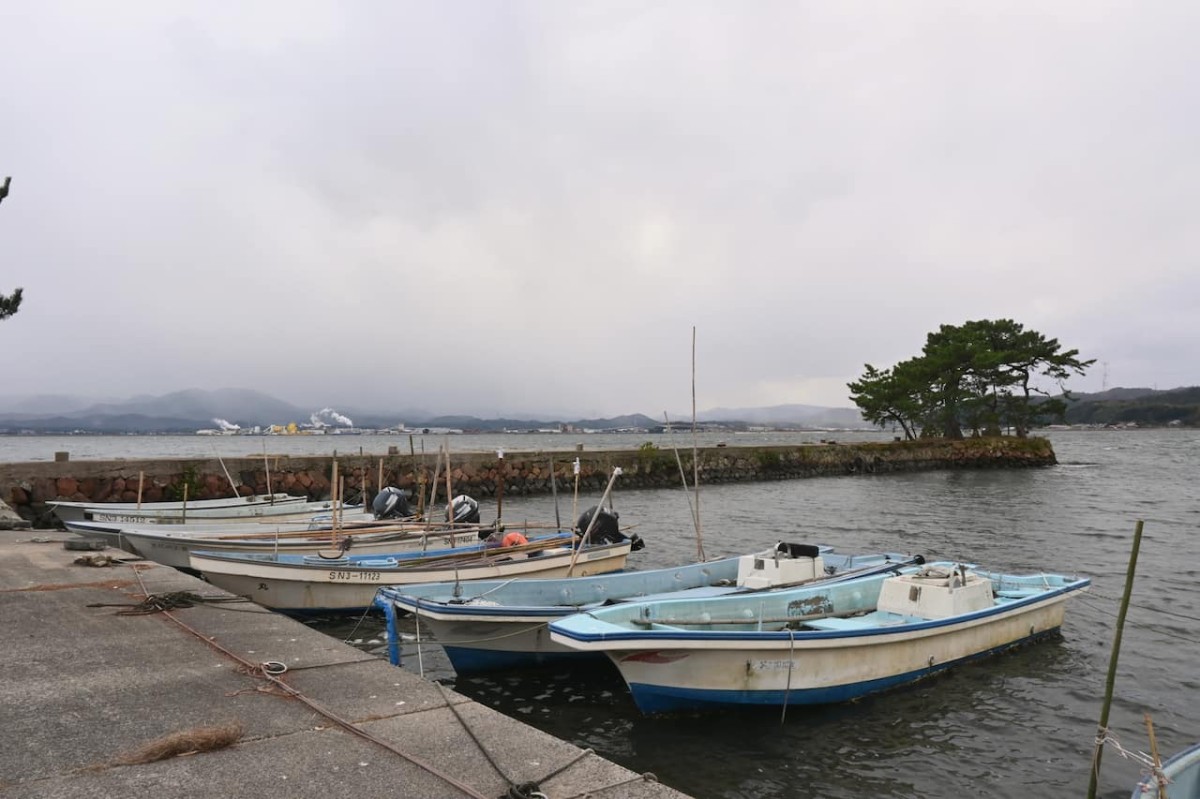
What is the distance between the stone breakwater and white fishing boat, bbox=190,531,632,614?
364 centimetres

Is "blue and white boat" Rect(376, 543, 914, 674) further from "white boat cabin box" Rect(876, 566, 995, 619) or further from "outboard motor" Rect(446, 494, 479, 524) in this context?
"outboard motor" Rect(446, 494, 479, 524)

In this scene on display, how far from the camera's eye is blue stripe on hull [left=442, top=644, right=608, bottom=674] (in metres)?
9.91

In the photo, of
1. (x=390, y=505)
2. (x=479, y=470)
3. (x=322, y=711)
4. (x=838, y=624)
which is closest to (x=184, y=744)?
(x=322, y=711)

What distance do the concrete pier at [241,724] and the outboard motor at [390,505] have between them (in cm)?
1084

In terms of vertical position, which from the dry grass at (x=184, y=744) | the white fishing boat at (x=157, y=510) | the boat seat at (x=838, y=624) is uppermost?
the dry grass at (x=184, y=744)

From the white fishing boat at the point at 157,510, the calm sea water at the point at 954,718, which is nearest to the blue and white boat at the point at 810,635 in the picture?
the calm sea water at the point at 954,718

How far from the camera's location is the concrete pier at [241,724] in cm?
441

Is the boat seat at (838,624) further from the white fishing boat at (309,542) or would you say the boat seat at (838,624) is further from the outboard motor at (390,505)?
the outboard motor at (390,505)

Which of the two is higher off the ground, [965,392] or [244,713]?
[965,392]

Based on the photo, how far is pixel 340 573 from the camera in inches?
506

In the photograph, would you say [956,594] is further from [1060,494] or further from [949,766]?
[1060,494]

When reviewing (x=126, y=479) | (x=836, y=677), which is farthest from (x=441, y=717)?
(x=126, y=479)

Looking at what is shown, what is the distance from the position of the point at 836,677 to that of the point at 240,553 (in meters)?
11.6

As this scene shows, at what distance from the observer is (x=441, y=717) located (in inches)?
220
